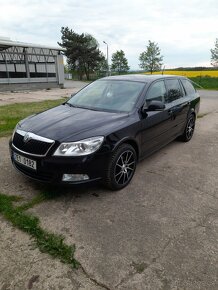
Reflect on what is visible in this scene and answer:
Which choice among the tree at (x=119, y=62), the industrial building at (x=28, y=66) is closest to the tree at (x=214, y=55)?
the tree at (x=119, y=62)

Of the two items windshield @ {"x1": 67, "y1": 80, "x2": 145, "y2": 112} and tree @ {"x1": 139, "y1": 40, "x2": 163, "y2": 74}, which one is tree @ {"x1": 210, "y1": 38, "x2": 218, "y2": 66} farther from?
windshield @ {"x1": 67, "y1": 80, "x2": 145, "y2": 112}

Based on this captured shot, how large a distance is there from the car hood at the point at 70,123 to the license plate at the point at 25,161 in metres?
0.35

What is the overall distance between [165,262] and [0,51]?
63.4 ft

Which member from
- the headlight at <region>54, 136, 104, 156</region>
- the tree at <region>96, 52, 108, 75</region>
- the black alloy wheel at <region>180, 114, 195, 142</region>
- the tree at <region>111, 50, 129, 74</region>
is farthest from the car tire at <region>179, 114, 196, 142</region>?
the tree at <region>111, 50, 129, 74</region>

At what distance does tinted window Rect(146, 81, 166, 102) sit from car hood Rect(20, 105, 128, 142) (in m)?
0.73

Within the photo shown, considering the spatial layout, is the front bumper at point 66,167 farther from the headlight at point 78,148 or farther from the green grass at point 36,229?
the green grass at point 36,229

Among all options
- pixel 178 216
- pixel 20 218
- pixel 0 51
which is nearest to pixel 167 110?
pixel 178 216

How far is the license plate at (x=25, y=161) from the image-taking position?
123 inches

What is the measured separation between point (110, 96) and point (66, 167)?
1721 mm

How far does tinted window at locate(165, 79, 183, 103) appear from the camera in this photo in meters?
4.90

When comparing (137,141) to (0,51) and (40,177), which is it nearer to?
(40,177)

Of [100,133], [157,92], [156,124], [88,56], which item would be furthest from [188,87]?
[88,56]

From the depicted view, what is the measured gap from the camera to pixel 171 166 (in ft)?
14.9

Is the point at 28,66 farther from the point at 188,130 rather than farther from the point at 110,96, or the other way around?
the point at 110,96
